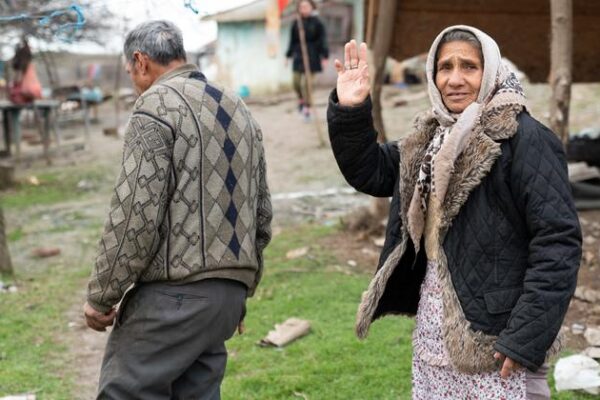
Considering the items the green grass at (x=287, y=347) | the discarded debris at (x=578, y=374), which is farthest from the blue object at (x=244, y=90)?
the discarded debris at (x=578, y=374)

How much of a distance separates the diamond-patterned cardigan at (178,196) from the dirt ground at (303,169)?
0.69 metres

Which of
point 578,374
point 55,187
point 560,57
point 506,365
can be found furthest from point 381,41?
point 55,187

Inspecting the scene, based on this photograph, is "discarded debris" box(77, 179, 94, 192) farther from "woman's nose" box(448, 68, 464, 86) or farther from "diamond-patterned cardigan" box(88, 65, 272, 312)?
"woman's nose" box(448, 68, 464, 86)

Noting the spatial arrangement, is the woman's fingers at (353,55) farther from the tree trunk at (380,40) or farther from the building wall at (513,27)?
the building wall at (513,27)

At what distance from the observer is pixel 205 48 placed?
26766 millimetres

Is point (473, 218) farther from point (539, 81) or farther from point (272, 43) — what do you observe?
point (272, 43)

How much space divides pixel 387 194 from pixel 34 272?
541 cm

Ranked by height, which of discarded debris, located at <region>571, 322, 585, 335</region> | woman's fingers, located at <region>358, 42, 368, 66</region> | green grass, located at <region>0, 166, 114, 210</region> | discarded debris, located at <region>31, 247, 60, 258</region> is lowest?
green grass, located at <region>0, 166, 114, 210</region>

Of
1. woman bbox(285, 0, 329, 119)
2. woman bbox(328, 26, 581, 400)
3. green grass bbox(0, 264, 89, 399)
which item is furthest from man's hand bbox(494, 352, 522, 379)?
woman bbox(285, 0, 329, 119)

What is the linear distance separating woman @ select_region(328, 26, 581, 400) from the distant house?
19747mm

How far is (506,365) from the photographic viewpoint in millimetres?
2420

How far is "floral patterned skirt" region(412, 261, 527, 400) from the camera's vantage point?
252 centimetres

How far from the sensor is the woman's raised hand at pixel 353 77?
2711mm

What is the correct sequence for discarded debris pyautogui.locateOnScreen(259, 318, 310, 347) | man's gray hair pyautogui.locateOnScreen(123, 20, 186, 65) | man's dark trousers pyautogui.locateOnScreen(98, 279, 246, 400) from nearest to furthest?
man's dark trousers pyautogui.locateOnScreen(98, 279, 246, 400)
man's gray hair pyautogui.locateOnScreen(123, 20, 186, 65)
discarded debris pyautogui.locateOnScreen(259, 318, 310, 347)
